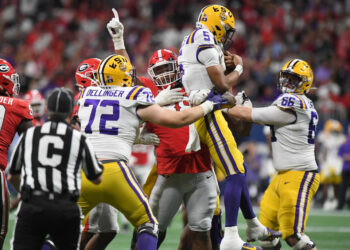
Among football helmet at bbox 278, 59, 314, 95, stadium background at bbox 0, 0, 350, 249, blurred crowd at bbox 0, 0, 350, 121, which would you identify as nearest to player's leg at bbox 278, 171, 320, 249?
football helmet at bbox 278, 59, 314, 95

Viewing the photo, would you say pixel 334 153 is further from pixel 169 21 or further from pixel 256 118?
pixel 256 118

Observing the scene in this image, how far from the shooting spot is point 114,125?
5277 millimetres

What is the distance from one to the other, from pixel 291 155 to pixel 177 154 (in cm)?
123

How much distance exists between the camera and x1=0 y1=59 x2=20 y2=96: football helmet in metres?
5.93

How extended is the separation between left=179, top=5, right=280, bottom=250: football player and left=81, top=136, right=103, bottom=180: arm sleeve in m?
1.43

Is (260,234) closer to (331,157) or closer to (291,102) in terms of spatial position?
(291,102)

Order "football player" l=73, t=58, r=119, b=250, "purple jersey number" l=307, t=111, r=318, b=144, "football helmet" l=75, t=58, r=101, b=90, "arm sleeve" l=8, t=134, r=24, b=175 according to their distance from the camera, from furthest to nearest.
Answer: "football helmet" l=75, t=58, r=101, b=90 → "purple jersey number" l=307, t=111, r=318, b=144 → "football player" l=73, t=58, r=119, b=250 → "arm sleeve" l=8, t=134, r=24, b=175

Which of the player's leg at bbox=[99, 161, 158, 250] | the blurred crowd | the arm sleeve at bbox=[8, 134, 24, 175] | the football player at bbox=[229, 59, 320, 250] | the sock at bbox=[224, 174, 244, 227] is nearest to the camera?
the arm sleeve at bbox=[8, 134, 24, 175]

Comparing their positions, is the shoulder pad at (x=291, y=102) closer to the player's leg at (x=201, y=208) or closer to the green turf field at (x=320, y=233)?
the player's leg at (x=201, y=208)

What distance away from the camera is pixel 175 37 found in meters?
17.2

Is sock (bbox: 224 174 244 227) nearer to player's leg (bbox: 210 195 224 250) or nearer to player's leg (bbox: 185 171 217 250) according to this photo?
player's leg (bbox: 185 171 217 250)

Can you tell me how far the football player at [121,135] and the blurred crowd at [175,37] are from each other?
388 inches

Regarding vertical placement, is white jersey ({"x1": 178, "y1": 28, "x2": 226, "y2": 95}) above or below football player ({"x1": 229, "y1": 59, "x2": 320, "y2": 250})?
above

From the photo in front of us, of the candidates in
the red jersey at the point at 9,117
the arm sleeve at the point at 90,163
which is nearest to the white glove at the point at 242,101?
the red jersey at the point at 9,117
